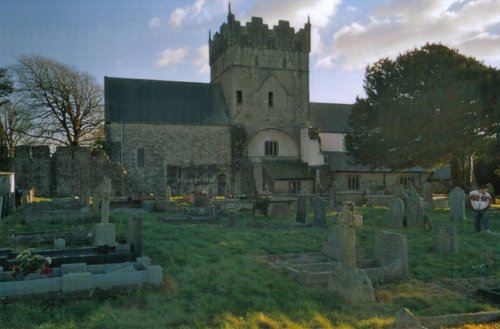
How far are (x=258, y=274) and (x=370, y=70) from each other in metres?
25.0

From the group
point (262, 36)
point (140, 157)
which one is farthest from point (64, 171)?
point (262, 36)

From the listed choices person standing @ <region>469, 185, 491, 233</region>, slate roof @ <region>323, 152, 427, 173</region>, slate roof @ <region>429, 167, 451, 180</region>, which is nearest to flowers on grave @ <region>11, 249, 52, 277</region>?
person standing @ <region>469, 185, 491, 233</region>

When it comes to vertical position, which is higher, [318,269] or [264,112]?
[264,112]

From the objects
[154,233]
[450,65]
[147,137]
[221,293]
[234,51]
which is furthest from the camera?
[234,51]

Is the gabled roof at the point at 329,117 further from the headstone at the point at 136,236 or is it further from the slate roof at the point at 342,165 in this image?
the headstone at the point at 136,236

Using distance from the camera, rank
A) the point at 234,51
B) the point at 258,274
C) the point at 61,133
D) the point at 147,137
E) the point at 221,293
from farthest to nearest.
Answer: the point at 61,133
the point at 234,51
the point at 147,137
the point at 258,274
the point at 221,293

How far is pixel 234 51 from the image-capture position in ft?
114

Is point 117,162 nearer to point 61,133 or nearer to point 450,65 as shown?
point 61,133

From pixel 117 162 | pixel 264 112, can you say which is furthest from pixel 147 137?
pixel 264 112

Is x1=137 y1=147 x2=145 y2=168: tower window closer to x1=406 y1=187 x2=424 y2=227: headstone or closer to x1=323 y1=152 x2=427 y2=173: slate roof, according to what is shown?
x1=323 y1=152 x2=427 y2=173: slate roof

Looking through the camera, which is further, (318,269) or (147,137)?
(147,137)

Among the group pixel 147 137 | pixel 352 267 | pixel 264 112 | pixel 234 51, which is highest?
pixel 234 51

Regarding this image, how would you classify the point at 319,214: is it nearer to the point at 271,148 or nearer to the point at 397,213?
the point at 397,213

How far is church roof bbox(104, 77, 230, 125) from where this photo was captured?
3212 cm
